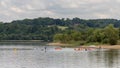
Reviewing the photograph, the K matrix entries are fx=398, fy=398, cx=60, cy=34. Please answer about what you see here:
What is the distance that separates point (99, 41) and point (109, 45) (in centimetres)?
1348

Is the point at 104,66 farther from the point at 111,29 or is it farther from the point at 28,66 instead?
the point at 111,29

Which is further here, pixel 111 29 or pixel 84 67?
pixel 111 29

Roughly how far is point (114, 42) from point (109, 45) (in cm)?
309

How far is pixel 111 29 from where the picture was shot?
184125 millimetres

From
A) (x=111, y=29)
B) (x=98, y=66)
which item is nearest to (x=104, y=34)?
(x=111, y=29)

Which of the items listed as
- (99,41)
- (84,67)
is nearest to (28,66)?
(84,67)

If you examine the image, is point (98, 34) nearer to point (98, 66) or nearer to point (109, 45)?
point (109, 45)

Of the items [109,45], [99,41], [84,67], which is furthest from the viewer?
[99,41]

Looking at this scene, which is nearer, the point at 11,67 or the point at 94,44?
the point at 11,67

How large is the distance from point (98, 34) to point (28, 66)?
125m

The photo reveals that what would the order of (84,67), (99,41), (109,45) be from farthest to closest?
(99,41) → (109,45) → (84,67)

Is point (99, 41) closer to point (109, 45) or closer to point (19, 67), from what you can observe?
point (109, 45)

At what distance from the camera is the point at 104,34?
187500mm

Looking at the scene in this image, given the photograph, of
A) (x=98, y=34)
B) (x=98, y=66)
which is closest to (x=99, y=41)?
(x=98, y=34)
